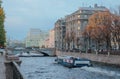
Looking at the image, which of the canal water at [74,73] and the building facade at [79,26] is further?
the building facade at [79,26]

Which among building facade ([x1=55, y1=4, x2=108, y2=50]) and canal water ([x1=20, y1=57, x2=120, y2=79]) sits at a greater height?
building facade ([x1=55, y1=4, x2=108, y2=50])

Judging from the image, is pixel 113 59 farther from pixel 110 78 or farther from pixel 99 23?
pixel 110 78

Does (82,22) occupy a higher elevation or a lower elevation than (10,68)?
higher

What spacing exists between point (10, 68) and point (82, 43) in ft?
451

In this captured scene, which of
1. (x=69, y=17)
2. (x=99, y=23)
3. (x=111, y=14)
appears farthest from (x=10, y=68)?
(x=69, y=17)

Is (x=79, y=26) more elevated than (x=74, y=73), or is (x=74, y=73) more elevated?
(x=79, y=26)

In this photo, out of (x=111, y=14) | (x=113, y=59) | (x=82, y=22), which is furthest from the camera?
(x=82, y=22)

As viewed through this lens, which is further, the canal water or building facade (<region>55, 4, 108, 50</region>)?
building facade (<region>55, 4, 108, 50</region>)

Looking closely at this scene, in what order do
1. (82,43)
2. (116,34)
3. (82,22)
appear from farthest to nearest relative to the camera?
(82,22) → (82,43) → (116,34)

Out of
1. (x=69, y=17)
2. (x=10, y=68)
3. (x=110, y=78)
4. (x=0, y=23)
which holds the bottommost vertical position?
(x=110, y=78)

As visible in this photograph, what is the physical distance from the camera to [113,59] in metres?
77.1

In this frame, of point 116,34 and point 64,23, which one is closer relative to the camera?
point 116,34

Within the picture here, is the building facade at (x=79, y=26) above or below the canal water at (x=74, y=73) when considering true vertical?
above

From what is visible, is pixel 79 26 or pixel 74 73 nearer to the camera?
pixel 74 73
